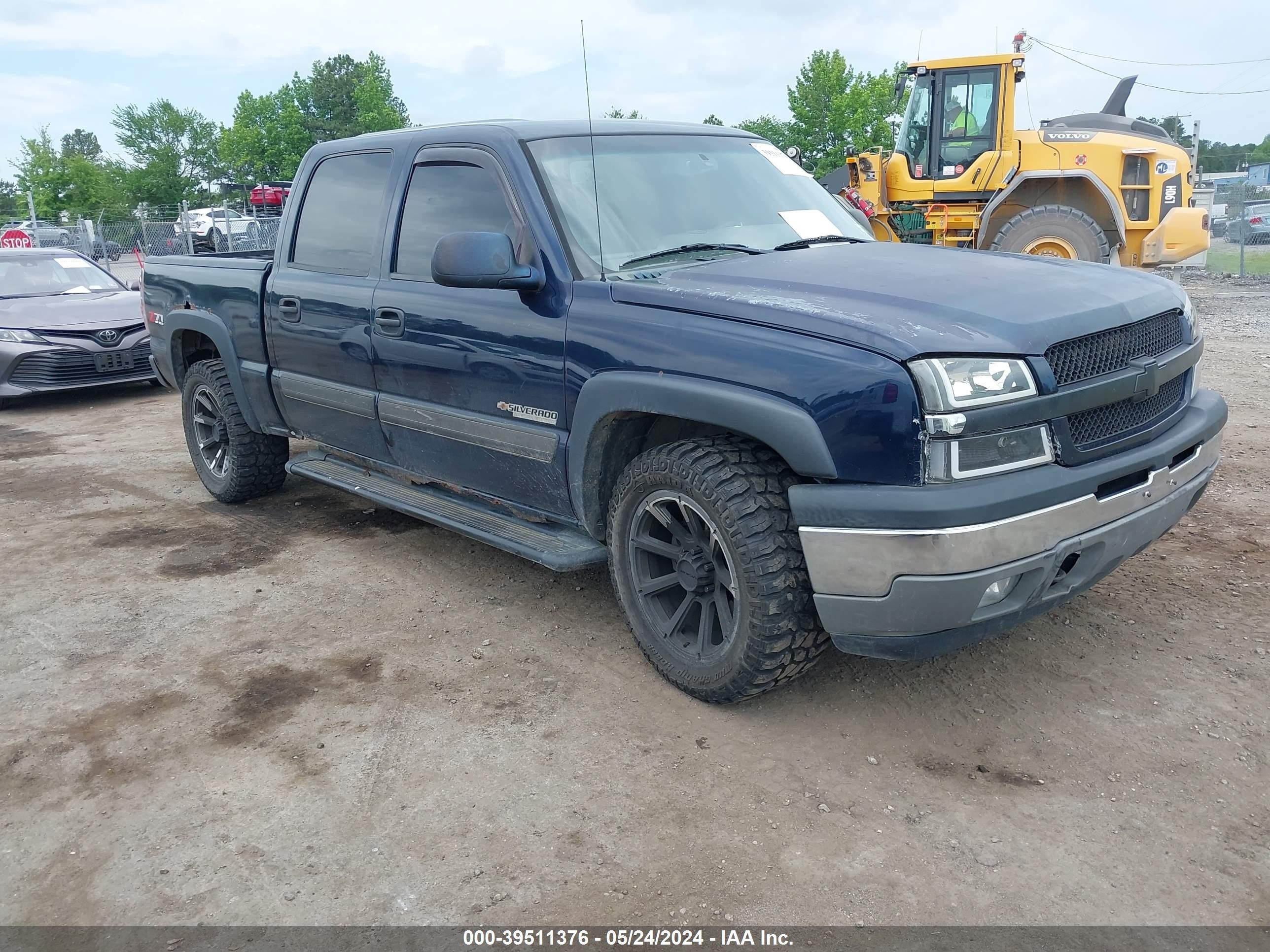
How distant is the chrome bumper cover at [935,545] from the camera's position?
108 inches

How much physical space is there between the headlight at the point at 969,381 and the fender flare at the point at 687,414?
0.32 m

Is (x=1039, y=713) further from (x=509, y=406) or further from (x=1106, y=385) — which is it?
(x=509, y=406)

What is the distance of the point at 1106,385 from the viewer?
3016 mm

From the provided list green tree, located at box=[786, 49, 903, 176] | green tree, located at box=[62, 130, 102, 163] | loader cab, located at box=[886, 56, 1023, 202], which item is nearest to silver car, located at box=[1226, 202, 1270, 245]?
loader cab, located at box=[886, 56, 1023, 202]

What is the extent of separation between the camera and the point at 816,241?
4.11 m

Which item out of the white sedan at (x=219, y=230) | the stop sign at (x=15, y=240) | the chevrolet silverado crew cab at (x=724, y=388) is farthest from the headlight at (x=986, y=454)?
the stop sign at (x=15, y=240)

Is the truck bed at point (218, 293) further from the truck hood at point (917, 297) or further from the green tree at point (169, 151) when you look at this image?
the green tree at point (169, 151)

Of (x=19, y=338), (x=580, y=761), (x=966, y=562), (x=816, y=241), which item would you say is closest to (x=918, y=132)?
(x=816, y=241)

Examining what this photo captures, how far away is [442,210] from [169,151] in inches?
2632

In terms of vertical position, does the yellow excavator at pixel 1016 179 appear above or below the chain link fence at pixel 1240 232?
above

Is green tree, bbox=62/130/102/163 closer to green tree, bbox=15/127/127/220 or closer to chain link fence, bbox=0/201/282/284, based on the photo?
green tree, bbox=15/127/127/220

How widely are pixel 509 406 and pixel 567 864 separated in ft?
5.84

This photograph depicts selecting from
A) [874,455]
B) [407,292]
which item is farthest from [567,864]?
[407,292]

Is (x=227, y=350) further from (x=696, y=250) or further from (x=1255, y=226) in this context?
(x=1255, y=226)
